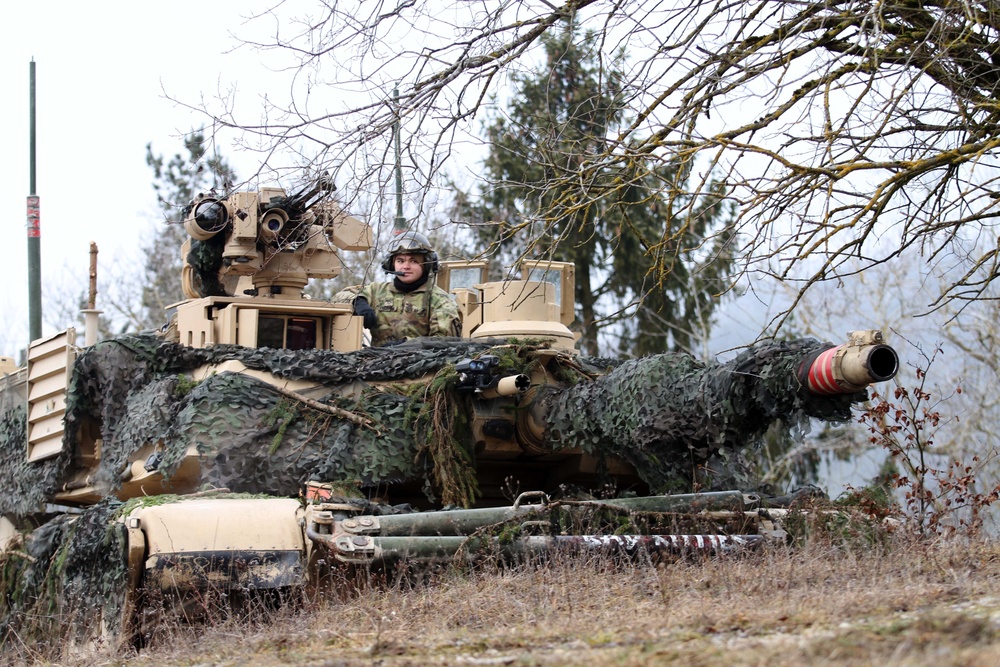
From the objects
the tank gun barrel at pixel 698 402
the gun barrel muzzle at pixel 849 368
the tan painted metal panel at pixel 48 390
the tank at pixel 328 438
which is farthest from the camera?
the tan painted metal panel at pixel 48 390

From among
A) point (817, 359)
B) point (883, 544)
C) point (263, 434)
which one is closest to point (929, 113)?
point (817, 359)

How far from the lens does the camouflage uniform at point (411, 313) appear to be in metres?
10.9

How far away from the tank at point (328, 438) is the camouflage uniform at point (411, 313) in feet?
0.94

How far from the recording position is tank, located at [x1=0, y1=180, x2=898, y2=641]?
24.9ft

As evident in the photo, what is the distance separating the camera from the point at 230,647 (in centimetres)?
651

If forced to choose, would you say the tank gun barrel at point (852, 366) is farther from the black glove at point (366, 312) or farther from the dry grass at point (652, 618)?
the black glove at point (366, 312)

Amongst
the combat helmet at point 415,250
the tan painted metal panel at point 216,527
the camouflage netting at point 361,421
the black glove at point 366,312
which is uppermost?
the combat helmet at point 415,250

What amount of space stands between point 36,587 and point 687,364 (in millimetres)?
4422

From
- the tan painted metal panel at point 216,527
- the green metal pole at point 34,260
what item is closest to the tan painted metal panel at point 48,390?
the tan painted metal panel at point 216,527

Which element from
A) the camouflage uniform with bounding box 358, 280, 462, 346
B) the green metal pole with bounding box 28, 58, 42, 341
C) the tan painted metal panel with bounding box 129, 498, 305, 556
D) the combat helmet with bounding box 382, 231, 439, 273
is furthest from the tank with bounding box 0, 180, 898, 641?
the green metal pole with bounding box 28, 58, 42, 341

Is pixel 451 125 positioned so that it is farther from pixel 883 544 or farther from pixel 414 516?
pixel 883 544

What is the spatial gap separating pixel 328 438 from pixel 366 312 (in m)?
1.95

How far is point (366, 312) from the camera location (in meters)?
10.7

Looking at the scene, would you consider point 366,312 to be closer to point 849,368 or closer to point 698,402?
point 698,402
